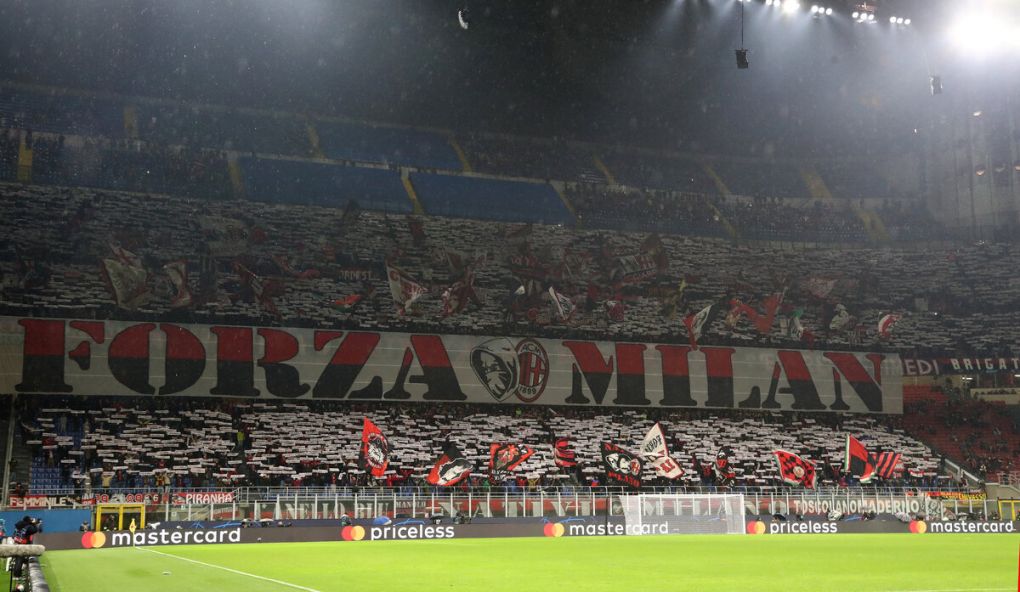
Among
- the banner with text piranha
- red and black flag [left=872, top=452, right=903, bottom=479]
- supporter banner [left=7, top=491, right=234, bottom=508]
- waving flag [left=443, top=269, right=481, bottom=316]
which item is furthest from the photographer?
waving flag [left=443, top=269, right=481, bottom=316]

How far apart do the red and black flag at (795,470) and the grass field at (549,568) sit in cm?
1147

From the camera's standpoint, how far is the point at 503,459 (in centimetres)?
4069

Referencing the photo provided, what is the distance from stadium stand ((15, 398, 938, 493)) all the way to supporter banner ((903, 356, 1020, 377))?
119 inches

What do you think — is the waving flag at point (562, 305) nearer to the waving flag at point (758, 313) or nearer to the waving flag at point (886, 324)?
the waving flag at point (758, 313)

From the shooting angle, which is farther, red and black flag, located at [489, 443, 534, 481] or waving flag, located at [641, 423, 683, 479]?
red and black flag, located at [489, 443, 534, 481]

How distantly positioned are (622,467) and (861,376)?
1832 centimetres

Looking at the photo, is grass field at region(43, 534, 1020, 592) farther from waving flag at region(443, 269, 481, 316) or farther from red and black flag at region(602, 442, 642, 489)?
waving flag at region(443, 269, 481, 316)

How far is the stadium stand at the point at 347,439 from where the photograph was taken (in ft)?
125

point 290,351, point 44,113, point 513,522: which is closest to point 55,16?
point 44,113

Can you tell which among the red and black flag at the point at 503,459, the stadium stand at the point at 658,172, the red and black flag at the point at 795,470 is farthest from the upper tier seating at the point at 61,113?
the red and black flag at the point at 795,470

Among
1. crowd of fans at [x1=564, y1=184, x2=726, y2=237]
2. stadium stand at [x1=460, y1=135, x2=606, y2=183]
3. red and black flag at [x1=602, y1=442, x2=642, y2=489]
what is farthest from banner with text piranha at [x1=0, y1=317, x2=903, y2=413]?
stadium stand at [x1=460, y1=135, x2=606, y2=183]

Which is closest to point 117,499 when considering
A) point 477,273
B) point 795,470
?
point 477,273

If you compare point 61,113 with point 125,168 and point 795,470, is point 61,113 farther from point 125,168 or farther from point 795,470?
point 795,470

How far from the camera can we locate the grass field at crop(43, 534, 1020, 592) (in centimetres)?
1487
